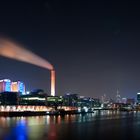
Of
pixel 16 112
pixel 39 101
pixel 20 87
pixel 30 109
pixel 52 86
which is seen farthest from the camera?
pixel 20 87

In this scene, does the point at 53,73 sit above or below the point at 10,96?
above

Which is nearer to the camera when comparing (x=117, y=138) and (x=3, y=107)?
(x=117, y=138)

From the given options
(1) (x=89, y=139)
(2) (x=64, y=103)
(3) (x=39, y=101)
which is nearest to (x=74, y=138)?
(1) (x=89, y=139)

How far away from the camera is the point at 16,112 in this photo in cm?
8619

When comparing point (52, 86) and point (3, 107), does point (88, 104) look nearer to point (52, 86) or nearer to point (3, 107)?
point (52, 86)

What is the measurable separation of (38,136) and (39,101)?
9058 centimetres

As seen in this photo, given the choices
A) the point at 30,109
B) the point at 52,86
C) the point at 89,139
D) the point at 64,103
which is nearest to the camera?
the point at 89,139

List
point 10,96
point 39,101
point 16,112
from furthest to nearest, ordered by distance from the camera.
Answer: point 39,101 → point 10,96 → point 16,112

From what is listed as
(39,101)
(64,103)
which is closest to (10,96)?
(39,101)

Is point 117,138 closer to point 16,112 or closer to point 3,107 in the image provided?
point 16,112

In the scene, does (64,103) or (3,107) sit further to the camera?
(64,103)

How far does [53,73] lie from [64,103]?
74.0ft

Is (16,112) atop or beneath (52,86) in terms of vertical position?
beneath

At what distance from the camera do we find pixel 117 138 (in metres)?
31.1
